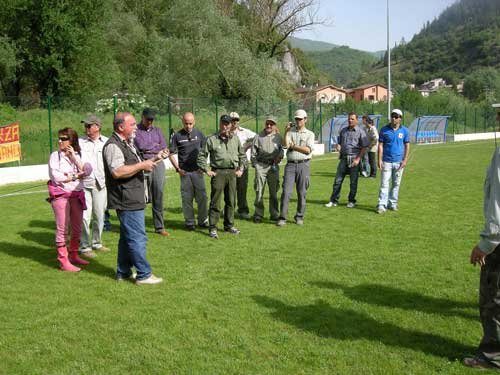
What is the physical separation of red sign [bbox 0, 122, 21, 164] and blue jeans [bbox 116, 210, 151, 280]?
39.6 ft

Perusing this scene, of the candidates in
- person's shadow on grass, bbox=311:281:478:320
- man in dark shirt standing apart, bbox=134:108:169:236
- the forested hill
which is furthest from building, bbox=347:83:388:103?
person's shadow on grass, bbox=311:281:478:320

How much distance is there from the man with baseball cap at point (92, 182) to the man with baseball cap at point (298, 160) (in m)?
3.17

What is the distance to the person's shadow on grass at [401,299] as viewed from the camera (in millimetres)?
4938

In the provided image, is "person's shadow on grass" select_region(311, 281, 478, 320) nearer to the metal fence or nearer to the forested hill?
the metal fence

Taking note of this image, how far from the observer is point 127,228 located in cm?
567

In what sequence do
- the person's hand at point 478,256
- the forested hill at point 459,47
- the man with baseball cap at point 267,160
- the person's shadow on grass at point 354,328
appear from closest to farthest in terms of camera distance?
the person's hand at point 478,256 → the person's shadow on grass at point 354,328 → the man with baseball cap at point 267,160 → the forested hill at point 459,47

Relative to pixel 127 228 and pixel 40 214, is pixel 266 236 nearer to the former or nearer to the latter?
pixel 127 228

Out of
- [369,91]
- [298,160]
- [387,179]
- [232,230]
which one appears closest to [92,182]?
[232,230]

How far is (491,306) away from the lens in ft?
12.1

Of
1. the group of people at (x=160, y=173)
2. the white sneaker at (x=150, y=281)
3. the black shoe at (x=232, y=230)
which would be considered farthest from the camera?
the black shoe at (x=232, y=230)

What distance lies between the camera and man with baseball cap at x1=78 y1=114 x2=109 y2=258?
7.09 m

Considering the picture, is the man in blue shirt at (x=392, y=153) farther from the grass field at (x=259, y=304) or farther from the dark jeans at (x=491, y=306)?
the dark jeans at (x=491, y=306)

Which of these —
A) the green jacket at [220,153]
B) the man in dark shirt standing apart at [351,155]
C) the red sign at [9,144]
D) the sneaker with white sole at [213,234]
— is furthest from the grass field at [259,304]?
the red sign at [9,144]

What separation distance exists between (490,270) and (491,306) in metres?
0.26
